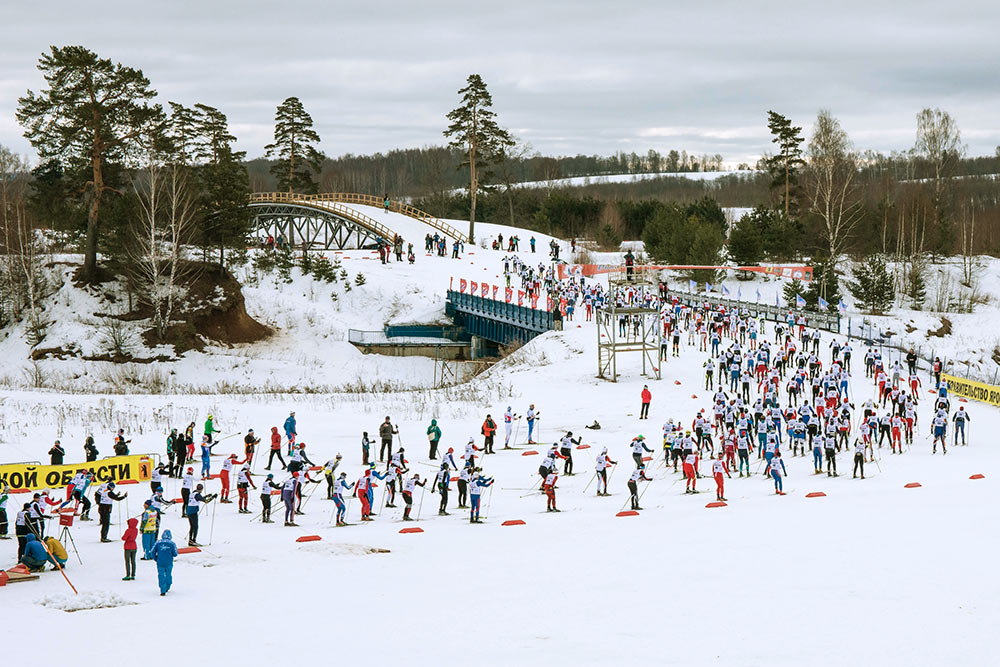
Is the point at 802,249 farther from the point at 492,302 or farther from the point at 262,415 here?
the point at 262,415

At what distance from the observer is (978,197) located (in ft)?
433

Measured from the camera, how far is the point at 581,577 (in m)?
17.1

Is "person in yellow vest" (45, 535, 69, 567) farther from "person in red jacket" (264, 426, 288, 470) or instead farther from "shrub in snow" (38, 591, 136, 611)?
"person in red jacket" (264, 426, 288, 470)

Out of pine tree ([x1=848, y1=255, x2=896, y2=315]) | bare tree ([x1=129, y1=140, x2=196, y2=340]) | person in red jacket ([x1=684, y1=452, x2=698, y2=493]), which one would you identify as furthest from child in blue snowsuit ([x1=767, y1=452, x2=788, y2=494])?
pine tree ([x1=848, y1=255, x2=896, y2=315])

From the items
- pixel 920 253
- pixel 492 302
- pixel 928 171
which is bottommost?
pixel 492 302

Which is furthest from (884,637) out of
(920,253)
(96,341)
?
(920,253)

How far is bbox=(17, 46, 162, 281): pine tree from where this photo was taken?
5328cm

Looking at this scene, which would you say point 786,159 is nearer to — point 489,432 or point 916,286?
point 916,286

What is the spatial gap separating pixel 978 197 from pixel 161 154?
A: 115 metres

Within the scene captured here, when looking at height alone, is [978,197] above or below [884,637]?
above

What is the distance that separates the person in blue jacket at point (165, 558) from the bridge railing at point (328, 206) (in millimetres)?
60320

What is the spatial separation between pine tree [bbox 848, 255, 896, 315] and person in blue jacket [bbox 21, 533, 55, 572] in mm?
55715

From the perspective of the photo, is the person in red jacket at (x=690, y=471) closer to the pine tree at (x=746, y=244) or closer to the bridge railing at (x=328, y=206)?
the pine tree at (x=746, y=244)

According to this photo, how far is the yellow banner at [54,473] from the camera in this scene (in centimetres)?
Answer: 2383
